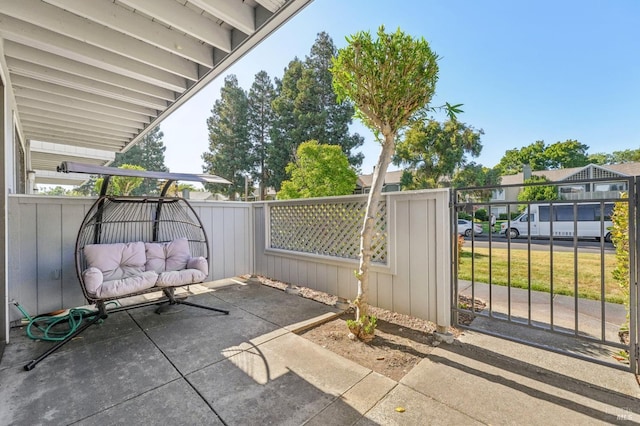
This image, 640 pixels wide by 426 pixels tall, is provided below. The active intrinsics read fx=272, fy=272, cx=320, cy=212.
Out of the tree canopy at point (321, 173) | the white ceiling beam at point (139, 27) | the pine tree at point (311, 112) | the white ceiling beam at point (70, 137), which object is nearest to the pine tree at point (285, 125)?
the pine tree at point (311, 112)

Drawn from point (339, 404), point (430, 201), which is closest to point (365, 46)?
point (430, 201)

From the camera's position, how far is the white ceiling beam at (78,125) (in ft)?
15.8

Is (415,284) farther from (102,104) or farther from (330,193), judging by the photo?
(330,193)

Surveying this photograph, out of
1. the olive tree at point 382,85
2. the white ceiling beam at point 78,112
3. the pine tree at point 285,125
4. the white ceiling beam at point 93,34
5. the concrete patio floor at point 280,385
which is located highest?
the pine tree at point 285,125

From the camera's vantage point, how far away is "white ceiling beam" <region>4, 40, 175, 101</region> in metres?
2.93

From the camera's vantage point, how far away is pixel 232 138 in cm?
1981

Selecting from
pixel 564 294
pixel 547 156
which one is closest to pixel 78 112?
pixel 564 294

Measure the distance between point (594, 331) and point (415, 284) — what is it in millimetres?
1646

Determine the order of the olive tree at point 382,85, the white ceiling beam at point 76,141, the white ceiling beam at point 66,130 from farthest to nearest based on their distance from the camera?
the white ceiling beam at point 76,141 < the white ceiling beam at point 66,130 < the olive tree at point 382,85

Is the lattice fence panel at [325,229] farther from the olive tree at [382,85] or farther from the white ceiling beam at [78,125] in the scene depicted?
the white ceiling beam at [78,125]

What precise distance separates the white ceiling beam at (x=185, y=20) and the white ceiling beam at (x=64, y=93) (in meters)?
2.39

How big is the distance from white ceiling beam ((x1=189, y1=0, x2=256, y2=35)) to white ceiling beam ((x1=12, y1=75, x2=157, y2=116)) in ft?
9.38

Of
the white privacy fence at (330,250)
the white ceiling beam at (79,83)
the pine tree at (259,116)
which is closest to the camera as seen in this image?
the white privacy fence at (330,250)

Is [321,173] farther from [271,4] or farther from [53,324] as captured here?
[53,324]
